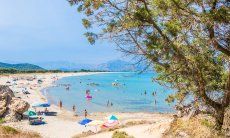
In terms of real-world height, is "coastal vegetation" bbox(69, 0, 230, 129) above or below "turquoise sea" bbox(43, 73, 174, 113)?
above

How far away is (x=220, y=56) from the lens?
10.6m

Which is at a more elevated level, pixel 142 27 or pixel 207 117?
pixel 142 27

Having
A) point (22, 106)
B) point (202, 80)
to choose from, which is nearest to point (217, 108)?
point (202, 80)

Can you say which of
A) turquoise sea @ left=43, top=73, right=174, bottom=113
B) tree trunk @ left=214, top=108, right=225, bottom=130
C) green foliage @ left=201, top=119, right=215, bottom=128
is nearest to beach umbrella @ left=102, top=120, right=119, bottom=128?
turquoise sea @ left=43, top=73, right=174, bottom=113

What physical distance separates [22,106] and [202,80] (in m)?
31.3

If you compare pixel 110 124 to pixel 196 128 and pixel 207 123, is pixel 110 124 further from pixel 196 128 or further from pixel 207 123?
pixel 207 123

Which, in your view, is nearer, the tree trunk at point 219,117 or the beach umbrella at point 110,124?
the tree trunk at point 219,117

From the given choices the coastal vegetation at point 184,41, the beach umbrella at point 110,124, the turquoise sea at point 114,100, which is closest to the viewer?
the coastal vegetation at point 184,41

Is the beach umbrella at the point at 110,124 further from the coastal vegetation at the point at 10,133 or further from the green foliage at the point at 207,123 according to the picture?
the green foliage at the point at 207,123

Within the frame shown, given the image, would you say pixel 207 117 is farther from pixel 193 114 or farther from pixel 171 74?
pixel 171 74

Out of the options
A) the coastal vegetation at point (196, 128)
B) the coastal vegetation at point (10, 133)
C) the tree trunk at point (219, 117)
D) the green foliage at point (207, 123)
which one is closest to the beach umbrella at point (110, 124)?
the coastal vegetation at point (10, 133)

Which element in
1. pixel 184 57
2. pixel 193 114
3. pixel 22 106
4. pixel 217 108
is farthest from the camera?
pixel 22 106

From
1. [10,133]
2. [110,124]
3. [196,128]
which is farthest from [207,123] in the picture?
[110,124]

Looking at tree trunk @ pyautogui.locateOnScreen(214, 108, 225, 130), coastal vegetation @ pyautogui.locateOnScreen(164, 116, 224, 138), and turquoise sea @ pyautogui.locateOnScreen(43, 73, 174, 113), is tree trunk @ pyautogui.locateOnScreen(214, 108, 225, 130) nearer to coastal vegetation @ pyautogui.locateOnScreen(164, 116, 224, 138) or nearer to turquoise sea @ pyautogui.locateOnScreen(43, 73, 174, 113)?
coastal vegetation @ pyautogui.locateOnScreen(164, 116, 224, 138)
